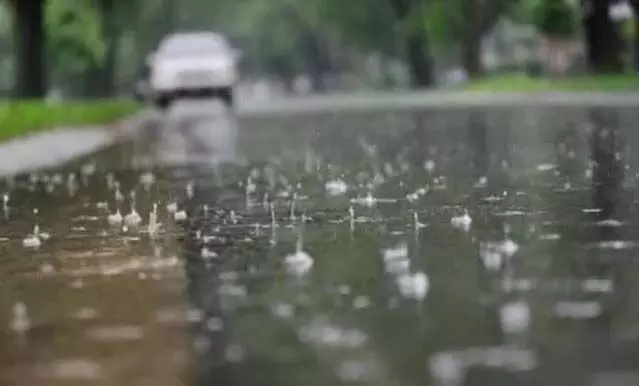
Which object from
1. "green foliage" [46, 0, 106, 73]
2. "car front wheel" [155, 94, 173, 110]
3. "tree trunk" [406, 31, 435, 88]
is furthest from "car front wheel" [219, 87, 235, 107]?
"tree trunk" [406, 31, 435, 88]

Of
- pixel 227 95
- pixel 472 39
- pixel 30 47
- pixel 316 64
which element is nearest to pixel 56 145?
pixel 30 47

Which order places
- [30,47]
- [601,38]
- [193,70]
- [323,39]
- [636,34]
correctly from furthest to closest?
1. [323,39]
2. [636,34]
3. [601,38]
4. [193,70]
5. [30,47]

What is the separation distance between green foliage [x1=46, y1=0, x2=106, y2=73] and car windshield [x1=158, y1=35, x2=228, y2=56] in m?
1.75

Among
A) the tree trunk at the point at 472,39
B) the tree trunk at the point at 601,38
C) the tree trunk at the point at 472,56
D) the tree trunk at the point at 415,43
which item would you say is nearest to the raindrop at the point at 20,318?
the tree trunk at the point at 601,38

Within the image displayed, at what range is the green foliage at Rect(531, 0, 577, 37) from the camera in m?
53.1

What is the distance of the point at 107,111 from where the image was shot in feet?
103

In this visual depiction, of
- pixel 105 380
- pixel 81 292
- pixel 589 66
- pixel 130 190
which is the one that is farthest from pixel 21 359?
pixel 589 66

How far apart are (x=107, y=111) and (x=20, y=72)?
2127mm

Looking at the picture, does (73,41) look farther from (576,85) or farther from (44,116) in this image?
(44,116)

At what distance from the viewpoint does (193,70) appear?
3391cm

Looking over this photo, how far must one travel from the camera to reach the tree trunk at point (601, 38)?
43.2 meters

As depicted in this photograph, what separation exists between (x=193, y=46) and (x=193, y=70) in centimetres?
138

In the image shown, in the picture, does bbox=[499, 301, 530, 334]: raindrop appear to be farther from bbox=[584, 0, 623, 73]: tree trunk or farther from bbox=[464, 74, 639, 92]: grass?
bbox=[584, 0, 623, 73]: tree trunk

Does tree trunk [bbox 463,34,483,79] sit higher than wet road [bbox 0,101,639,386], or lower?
higher
